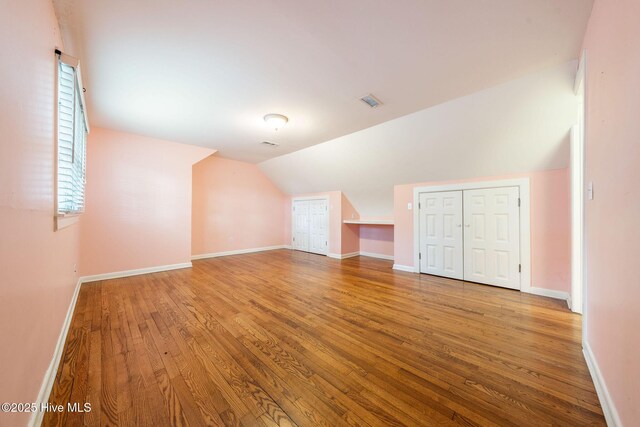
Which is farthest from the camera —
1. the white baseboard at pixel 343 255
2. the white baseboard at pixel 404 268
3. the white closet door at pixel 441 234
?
the white baseboard at pixel 343 255

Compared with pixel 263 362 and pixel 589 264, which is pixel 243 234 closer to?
pixel 263 362

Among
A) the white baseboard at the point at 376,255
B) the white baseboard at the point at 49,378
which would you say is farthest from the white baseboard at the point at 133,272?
the white baseboard at the point at 376,255

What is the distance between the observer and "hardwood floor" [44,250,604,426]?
131 centimetres

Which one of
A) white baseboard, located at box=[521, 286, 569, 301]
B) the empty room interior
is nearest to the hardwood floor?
the empty room interior

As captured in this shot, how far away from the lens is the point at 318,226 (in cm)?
650

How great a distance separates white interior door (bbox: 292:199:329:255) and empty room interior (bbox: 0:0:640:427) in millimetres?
1959

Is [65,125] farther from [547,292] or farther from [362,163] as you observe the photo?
[547,292]

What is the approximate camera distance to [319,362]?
5.72 ft

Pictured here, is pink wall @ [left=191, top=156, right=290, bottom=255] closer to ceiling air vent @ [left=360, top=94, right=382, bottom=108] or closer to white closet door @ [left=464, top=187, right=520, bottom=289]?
ceiling air vent @ [left=360, top=94, right=382, bottom=108]

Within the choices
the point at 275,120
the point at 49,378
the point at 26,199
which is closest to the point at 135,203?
the point at 275,120

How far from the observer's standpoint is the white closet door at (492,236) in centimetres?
343

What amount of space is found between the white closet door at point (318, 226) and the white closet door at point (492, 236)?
3.38 m

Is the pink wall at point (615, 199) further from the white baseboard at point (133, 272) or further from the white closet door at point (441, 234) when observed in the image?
the white baseboard at point (133, 272)

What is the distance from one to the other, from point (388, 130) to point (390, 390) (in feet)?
11.0
